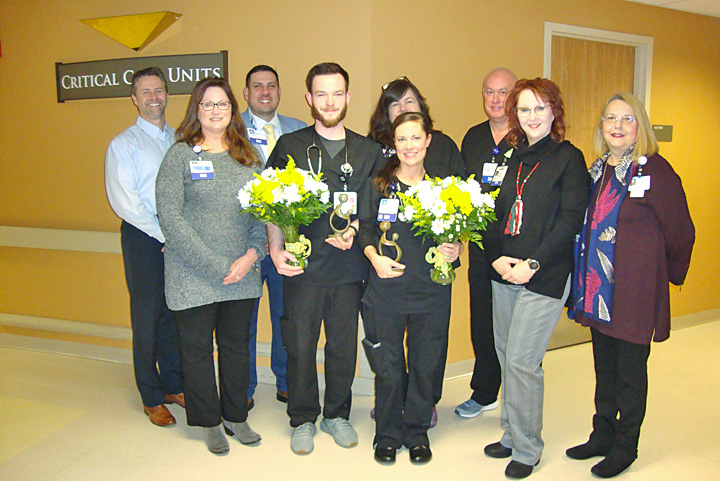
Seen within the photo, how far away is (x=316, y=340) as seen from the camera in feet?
10.3

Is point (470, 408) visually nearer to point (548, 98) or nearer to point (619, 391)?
point (619, 391)

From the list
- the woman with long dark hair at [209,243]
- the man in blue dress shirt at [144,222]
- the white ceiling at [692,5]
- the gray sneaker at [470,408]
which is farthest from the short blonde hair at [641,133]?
the white ceiling at [692,5]

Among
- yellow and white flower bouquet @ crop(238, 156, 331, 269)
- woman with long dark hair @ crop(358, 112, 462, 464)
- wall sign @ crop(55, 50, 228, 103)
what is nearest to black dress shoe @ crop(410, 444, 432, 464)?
woman with long dark hair @ crop(358, 112, 462, 464)

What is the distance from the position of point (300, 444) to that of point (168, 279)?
1.19m

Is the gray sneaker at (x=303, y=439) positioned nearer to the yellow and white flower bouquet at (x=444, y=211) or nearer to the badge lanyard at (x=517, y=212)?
the yellow and white flower bouquet at (x=444, y=211)

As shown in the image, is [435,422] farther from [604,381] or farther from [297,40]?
[297,40]

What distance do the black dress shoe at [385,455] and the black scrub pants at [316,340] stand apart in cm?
39

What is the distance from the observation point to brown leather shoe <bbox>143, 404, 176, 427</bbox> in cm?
345

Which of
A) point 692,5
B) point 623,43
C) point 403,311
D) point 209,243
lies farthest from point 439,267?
point 692,5

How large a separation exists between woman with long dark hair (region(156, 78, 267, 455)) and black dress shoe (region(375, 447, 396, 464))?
885mm

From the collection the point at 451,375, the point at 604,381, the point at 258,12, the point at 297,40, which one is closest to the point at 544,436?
the point at 604,381

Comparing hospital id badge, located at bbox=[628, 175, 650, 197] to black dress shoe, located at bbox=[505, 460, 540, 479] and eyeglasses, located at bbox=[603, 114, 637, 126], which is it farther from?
black dress shoe, located at bbox=[505, 460, 540, 479]

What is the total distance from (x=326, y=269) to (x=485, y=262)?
1056 millimetres

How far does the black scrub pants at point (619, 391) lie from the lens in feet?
8.95
